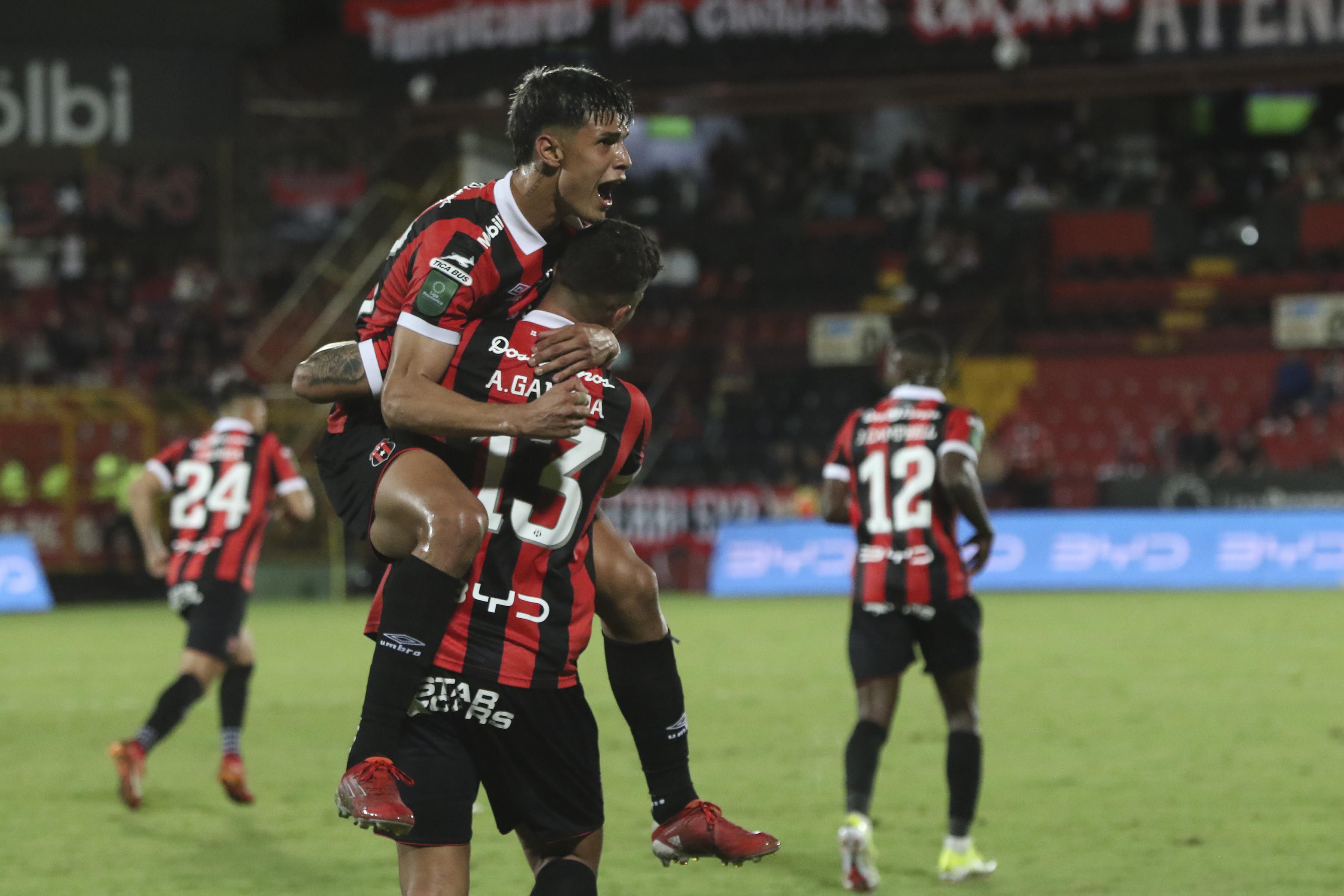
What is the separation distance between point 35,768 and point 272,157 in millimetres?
22775

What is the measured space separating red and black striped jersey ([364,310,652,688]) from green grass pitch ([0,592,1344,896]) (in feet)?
9.04

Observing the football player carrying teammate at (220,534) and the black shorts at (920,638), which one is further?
the football player carrying teammate at (220,534)

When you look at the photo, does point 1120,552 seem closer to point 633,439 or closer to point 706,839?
point 706,839

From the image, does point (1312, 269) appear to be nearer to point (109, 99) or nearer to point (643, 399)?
point (109, 99)

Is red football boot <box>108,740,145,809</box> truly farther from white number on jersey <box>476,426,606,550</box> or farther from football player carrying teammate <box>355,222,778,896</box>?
white number on jersey <box>476,426,606,550</box>

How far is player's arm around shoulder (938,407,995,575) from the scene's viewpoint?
6.29 meters

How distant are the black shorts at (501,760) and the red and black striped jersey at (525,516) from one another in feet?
0.16

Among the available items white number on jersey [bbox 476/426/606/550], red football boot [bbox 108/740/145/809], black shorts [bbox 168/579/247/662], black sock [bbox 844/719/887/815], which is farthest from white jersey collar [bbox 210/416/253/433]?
white number on jersey [bbox 476/426/606/550]

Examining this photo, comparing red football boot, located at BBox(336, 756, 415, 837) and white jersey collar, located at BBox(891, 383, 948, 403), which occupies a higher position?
white jersey collar, located at BBox(891, 383, 948, 403)

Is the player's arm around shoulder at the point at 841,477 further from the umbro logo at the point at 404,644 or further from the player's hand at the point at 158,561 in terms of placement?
the player's hand at the point at 158,561

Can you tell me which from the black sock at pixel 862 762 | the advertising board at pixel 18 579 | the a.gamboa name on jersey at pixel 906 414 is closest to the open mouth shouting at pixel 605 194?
the a.gamboa name on jersey at pixel 906 414

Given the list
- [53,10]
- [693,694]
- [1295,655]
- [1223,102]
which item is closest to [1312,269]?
[1223,102]

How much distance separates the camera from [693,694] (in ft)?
37.7

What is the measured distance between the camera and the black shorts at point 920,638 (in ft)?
20.7
